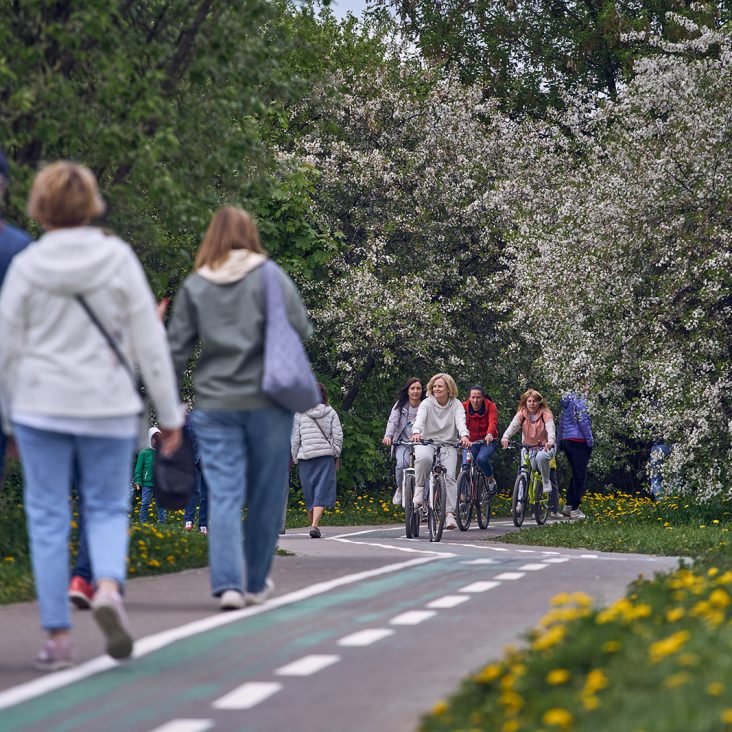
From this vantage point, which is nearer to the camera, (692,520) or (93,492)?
(93,492)

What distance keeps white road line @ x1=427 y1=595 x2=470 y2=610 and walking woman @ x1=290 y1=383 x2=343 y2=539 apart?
11.0 meters

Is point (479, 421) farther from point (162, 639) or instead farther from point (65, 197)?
point (65, 197)

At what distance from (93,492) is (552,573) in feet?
17.7

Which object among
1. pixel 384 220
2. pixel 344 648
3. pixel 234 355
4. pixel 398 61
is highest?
pixel 398 61

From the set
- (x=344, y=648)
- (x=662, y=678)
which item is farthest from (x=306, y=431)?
(x=662, y=678)

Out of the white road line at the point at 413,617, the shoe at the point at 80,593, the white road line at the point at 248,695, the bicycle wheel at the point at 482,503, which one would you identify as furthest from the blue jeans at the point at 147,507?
the white road line at the point at 248,695

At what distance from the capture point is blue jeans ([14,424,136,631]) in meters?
6.90

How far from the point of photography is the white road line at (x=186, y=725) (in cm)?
570

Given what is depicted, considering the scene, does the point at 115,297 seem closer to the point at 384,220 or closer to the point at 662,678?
the point at 662,678

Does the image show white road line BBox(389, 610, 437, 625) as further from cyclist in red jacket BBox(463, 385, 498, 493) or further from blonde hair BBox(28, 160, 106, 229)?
cyclist in red jacket BBox(463, 385, 498, 493)

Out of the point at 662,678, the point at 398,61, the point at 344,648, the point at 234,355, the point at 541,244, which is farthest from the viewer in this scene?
the point at 398,61

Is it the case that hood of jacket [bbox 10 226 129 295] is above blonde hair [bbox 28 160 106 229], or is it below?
below

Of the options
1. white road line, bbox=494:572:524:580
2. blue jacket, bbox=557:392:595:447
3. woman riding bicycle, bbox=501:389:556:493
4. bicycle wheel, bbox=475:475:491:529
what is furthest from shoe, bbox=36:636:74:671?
blue jacket, bbox=557:392:595:447

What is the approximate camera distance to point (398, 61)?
35.8 m
